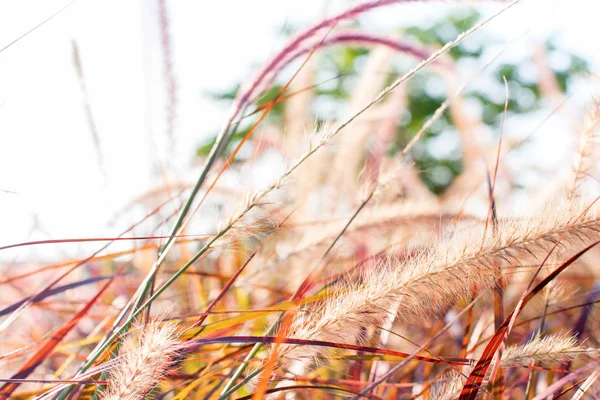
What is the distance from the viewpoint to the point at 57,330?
748 mm

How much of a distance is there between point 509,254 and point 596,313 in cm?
60

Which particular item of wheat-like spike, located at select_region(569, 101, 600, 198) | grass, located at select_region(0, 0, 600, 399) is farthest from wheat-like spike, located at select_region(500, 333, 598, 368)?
wheat-like spike, located at select_region(569, 101, 600, 198)

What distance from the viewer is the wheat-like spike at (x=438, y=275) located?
0.52 meters

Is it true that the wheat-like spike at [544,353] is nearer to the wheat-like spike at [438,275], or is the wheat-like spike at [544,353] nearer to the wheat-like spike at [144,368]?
the wheat-like spike at [438,275]

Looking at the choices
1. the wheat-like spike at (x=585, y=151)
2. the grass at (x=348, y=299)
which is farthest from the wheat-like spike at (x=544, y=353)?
the wheat-like spike at (x=585, y=151)

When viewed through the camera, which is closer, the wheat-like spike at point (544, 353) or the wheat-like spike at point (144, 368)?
the wheat-like spike at point (144, 368)

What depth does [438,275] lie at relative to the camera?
0.53 meters

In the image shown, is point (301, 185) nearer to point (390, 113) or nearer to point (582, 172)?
point (390, 113)

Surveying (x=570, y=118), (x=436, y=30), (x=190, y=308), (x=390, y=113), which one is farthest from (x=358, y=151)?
(x=436, y=30)

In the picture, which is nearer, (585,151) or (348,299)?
(348,299)

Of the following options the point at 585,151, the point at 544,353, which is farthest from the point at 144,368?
the point at 585,151

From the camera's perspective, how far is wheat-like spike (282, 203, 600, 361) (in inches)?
20.6

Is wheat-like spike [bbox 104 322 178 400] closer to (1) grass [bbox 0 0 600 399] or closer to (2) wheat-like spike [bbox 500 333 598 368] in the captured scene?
(1) grass [bbox 0 0 600 399]

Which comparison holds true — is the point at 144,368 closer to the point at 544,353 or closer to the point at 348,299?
the point at 348,299
